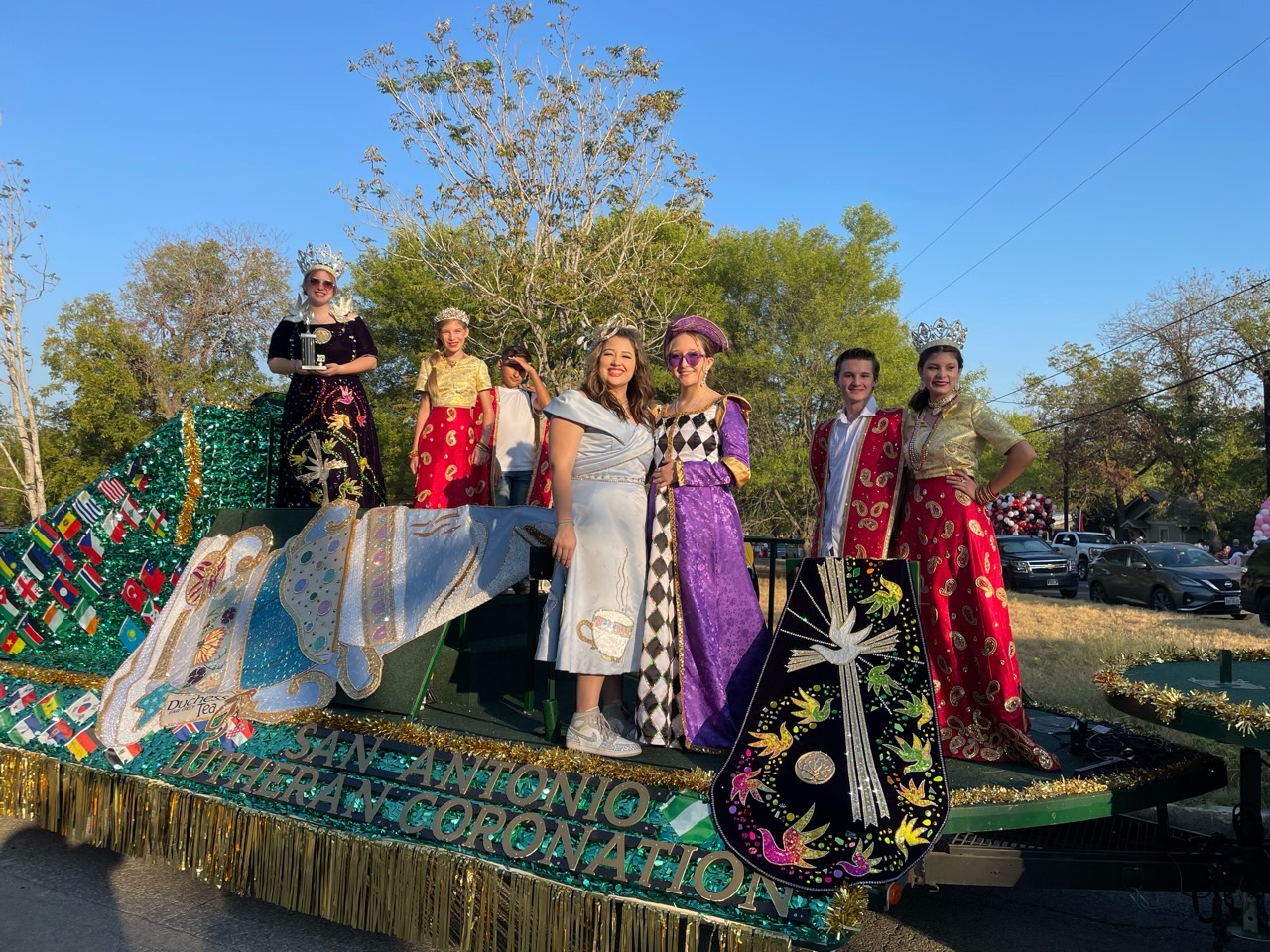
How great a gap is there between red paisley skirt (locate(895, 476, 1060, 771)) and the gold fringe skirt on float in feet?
4.75

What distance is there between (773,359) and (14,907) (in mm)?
17159

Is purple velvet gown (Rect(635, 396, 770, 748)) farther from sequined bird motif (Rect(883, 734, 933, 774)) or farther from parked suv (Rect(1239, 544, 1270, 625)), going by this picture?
parked suv (Rect(1239, 544, 1270, 625))

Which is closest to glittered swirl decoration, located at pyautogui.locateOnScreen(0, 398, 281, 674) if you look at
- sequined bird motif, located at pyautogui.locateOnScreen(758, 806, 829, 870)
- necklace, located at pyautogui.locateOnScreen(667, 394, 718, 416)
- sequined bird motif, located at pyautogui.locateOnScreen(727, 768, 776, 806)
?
necklace, located at pyautogui.locateOnScreen(667, 394, 718, 416)

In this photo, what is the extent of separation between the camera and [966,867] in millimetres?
2637

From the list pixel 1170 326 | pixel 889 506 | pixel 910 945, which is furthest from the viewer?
pixel 1170 326

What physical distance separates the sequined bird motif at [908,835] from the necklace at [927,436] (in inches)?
64.1

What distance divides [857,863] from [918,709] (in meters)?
0.53

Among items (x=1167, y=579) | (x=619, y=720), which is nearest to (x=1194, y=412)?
(x=1167, y=579)

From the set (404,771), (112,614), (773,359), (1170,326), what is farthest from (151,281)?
Answer: (1170,326)

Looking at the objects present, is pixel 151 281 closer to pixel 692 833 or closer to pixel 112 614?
pixel 112 614

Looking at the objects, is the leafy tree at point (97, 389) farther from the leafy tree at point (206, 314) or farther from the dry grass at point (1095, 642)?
the dry grass at point (1095, 642)

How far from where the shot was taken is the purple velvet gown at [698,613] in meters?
3.05

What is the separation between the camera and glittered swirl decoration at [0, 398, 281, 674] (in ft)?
13.6

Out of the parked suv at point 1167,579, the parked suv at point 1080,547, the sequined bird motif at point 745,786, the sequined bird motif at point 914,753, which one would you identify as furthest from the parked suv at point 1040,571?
the sequined bird motif at point 745,786
